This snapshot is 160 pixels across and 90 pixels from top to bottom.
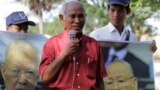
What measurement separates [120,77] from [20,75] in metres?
1.04

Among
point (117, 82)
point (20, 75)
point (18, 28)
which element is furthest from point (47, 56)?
point (18, 28)

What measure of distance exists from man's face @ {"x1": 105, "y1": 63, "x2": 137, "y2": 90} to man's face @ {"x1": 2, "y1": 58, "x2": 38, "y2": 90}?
2.47 ft

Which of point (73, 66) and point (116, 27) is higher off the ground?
point (116, 27)

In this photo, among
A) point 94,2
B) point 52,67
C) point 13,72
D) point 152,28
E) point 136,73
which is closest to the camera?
point 52,67

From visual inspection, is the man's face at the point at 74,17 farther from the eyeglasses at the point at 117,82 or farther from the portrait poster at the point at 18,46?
the eyeglasses at the point at 117,82

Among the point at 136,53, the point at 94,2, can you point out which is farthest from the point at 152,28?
the point at 136,53

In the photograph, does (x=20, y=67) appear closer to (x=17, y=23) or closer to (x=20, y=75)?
(x=20, y=75)

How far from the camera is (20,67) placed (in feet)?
16.5

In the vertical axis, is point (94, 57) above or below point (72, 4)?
below

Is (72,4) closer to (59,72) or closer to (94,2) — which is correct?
(59,72)

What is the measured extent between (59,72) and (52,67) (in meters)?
0.10

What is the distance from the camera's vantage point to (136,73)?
531 centimetres

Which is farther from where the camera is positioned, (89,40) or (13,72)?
(13,72)

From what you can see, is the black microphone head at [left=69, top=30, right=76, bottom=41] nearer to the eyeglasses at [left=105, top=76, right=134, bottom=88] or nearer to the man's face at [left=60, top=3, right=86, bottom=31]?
the man's face at [left=60, top=3, right=86, bottom=31]
